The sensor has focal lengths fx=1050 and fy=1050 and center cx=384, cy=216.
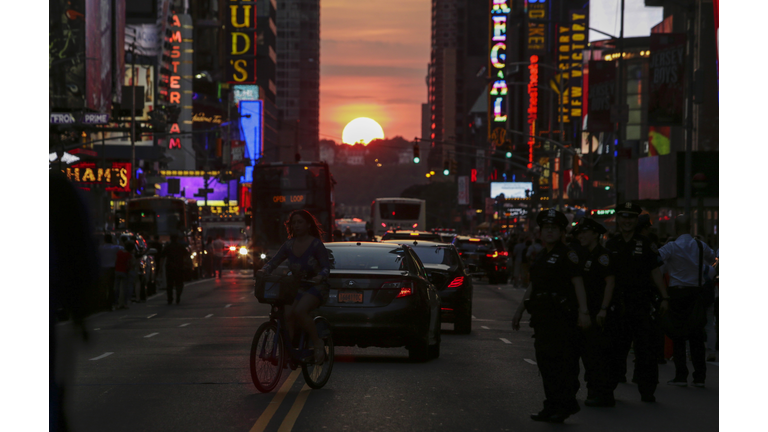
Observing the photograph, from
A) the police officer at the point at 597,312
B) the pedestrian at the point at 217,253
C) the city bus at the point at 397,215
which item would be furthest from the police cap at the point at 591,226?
the city bus at the point at 397,215

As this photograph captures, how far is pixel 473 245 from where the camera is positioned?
3847 centimetres

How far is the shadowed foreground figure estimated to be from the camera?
6.59 metres

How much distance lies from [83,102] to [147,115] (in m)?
22.8

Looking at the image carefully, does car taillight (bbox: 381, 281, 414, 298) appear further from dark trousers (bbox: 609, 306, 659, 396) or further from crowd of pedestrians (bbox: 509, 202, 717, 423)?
dark trousers (bbox: 609, 306, 659, 396)

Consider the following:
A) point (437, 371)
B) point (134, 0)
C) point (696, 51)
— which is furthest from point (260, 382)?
point (134, 0)

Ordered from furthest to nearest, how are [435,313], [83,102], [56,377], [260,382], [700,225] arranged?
[83,102] < [700,225] < [435,313] < [260,382] < [56,377]

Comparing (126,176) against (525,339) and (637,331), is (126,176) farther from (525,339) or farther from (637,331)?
(637,331)

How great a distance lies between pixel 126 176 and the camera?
64.2m

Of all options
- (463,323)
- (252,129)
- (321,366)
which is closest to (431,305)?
(321,366)

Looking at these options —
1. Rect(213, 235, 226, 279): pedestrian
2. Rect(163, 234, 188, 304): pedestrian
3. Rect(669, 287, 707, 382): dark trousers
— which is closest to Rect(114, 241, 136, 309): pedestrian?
Rect(163, 234, 188, 304): pedestrian

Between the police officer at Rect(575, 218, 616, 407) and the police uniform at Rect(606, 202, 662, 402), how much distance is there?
0.94 feet

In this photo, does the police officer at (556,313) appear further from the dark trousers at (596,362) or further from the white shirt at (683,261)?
the white shirt at (683,261)

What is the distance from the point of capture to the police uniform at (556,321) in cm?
893

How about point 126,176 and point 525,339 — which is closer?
point 525,339
